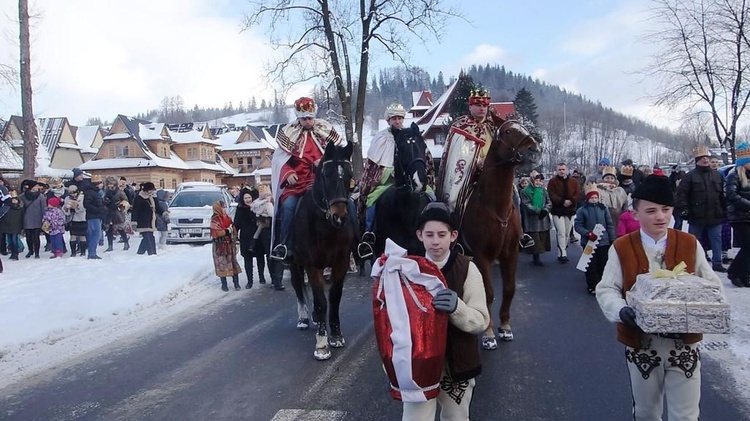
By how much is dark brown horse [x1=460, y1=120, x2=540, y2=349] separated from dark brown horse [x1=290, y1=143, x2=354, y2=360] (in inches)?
56.9

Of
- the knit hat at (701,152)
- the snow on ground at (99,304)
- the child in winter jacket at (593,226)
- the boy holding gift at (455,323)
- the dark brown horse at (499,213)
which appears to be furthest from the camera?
the knit hat at (701,152)

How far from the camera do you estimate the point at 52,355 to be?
20.3 feet

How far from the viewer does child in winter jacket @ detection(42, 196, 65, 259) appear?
1327 cm

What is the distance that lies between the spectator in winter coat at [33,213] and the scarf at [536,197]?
40.6ft

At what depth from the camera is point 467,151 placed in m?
6.06

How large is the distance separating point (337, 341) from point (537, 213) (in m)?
6.71

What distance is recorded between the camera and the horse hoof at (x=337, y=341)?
5.96m

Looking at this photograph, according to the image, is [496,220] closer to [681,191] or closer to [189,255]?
[681,191]

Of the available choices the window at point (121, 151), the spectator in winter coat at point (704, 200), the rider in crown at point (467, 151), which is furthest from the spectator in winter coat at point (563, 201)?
the window at point (121, 151)

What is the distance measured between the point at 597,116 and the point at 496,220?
310ft

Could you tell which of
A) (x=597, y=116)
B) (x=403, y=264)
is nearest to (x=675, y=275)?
(x=403, y=264)

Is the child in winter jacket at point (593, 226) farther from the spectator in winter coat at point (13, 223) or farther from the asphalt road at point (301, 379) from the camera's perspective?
the spectator in winter coat at point (13, 223)

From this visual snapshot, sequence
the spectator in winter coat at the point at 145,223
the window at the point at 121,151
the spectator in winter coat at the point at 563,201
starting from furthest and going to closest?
the window at the point at 121,151
the spectator in winter coat at the point at 145,223
the spectator in winter coat at the point at 563,201

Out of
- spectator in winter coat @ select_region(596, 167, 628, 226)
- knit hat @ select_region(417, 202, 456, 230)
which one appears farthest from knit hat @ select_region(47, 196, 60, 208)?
knit hat @ select_region(417, 202, 456, 230)
